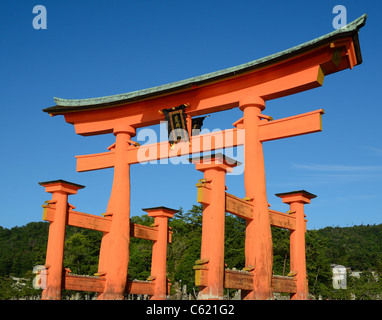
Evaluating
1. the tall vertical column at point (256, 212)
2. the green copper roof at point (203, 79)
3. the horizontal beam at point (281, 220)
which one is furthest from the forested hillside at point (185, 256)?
the tall vertical column at point (256, 212)

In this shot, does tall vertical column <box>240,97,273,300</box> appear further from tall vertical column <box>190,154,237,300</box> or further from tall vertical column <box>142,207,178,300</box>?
tall vertical column <box>142,207,178,300</box>

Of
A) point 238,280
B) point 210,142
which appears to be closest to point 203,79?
point 210,142

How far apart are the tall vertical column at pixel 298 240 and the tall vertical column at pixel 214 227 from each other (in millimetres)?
3884

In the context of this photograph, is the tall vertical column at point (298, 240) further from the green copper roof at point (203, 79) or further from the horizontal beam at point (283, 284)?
the green copper roof at point (203, 79)

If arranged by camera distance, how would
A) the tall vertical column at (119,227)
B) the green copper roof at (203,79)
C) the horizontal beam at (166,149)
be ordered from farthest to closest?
1. the tall vertical column at (119,227)
2. the horizontal beam at (166,149)
3. the green copper roof at (203,79)

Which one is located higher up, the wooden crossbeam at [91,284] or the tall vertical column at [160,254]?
the tall vertical column at [160,254]

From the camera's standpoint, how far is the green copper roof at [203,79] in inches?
395

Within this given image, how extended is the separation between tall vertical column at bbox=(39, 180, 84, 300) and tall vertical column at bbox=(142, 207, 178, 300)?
11.0 ft

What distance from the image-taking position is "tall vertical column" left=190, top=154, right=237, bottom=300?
884 centimetres

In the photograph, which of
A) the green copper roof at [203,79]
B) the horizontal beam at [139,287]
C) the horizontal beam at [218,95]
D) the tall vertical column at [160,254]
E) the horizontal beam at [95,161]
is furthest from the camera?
the tall vertical column at [160,254]

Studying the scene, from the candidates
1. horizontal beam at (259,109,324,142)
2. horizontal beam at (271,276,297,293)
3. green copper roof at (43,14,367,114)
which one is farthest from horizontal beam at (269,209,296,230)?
green copper roof at (43,14,367,114)

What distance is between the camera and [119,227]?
42.9ft

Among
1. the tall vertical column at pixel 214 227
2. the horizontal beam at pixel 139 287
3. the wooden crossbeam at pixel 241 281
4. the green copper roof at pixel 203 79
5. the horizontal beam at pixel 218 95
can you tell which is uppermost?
the green copper roof at pixel 203 79
